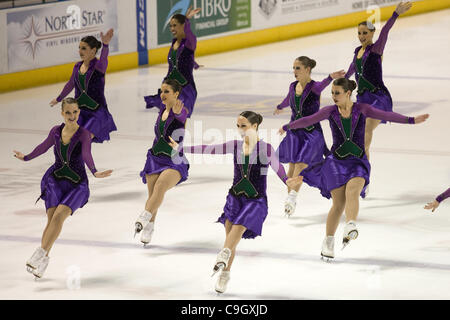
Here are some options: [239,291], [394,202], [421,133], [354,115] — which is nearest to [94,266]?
[239,291]

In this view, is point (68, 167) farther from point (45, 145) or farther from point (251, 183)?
point (251, 183)

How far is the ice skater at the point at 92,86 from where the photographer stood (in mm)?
10453

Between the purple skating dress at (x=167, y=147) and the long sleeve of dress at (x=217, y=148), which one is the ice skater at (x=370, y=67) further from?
the long sleeve of dress at (x=217, y=148)

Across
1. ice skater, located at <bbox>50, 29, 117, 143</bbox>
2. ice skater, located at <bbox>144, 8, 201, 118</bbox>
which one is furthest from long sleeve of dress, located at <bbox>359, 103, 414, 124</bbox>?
ice skater, located at <bbox>144, 8, 201, 118</bbox>

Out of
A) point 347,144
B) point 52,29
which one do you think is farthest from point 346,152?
point 52,29

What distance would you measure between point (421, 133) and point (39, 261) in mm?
7275

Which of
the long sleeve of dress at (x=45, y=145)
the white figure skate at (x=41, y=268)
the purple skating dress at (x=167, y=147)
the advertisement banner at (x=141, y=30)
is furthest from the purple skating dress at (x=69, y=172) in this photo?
the advertisement banner at (x=141, y=30)

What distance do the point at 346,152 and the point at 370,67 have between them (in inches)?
101

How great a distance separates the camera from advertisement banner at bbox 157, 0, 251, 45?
789 inches

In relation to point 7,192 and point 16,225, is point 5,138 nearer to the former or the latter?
point 7,192

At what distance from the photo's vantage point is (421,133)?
1389 centimetres

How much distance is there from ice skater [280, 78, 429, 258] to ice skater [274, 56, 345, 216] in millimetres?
1177

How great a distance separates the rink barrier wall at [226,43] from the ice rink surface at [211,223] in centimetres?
35

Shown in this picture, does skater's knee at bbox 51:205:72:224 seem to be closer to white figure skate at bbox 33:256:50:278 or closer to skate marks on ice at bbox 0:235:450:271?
white figure skate at bbox 33:256:50:278
